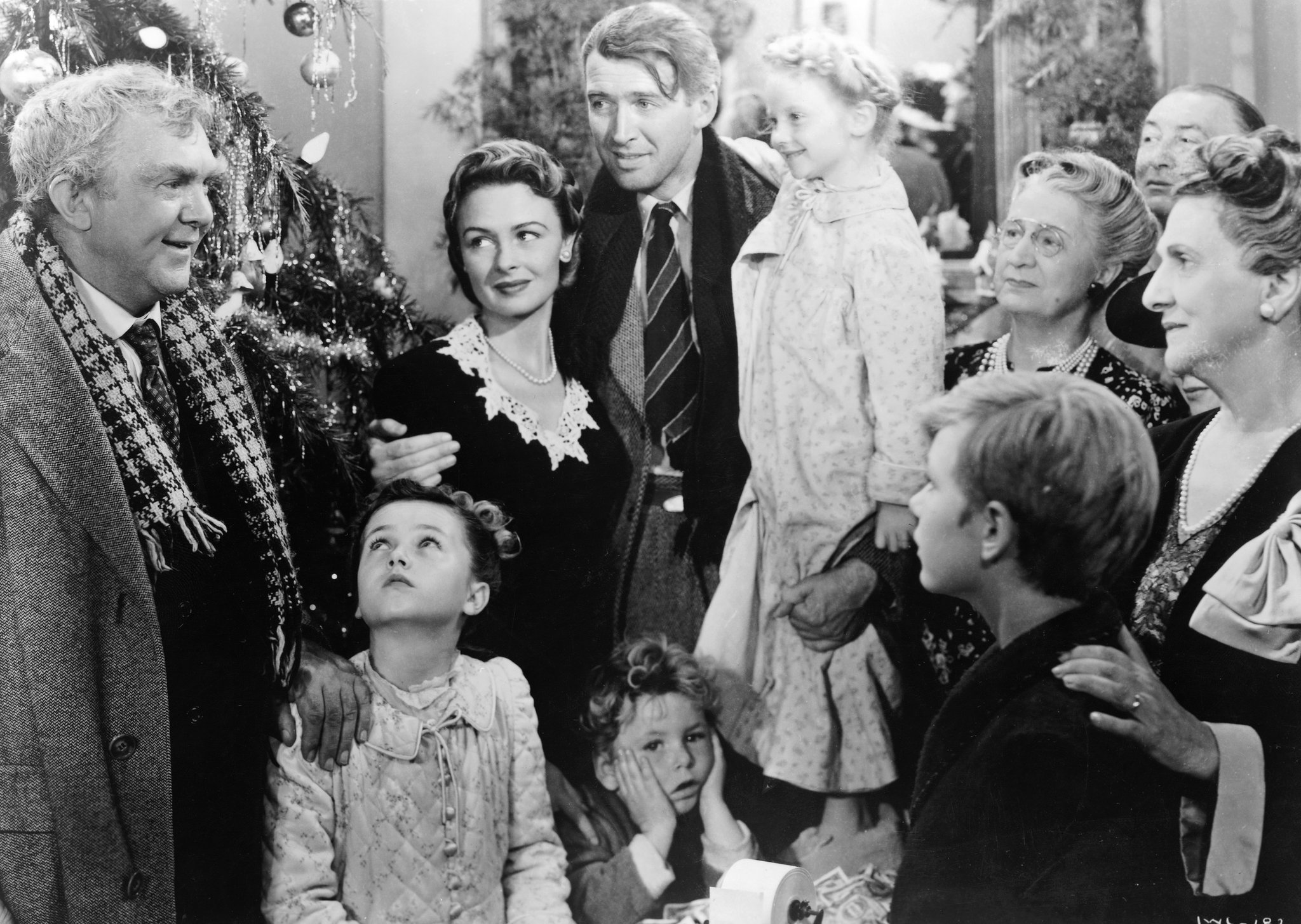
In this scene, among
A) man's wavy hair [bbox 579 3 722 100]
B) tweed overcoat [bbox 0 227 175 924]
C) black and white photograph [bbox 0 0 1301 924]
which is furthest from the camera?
man's wavy hair [bbox 579 3 722 100]

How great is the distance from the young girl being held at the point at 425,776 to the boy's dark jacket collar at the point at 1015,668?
881 millimetres

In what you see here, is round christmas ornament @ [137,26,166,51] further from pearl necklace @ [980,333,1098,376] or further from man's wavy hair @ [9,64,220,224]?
pearl necklace @ [980,333,1098,376]

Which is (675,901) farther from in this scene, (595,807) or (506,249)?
(506,249)

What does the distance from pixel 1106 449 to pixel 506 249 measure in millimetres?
1330

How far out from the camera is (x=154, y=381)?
2746 mm

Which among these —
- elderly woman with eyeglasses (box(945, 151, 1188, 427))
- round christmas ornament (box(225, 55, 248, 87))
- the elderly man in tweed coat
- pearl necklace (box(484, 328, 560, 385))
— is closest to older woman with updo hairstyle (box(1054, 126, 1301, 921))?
elderly woman with eyeglasses (box(945, 151, 1188, 427))

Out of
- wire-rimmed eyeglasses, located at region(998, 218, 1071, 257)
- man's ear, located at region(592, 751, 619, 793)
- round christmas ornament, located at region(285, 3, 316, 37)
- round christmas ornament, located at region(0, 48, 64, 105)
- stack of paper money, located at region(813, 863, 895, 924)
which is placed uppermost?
round christmas ornament, located at region(285, 3, 316, 37)

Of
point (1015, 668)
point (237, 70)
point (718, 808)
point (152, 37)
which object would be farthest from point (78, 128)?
point (1015, 668)

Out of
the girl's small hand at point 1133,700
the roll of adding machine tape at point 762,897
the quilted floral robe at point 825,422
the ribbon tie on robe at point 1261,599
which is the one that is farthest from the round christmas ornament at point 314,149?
the ribbon tie on robe at point 1261,599

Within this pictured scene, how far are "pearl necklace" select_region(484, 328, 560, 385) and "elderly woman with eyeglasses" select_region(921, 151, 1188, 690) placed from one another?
0.85 metres

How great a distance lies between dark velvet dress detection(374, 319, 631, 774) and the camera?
292 centimetres

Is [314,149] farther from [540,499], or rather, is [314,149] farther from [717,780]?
[717,780]

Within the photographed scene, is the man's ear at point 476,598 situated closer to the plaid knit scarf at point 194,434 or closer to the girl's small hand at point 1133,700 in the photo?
the plaid knit scarf at point 194,434

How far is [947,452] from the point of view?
107 inches
